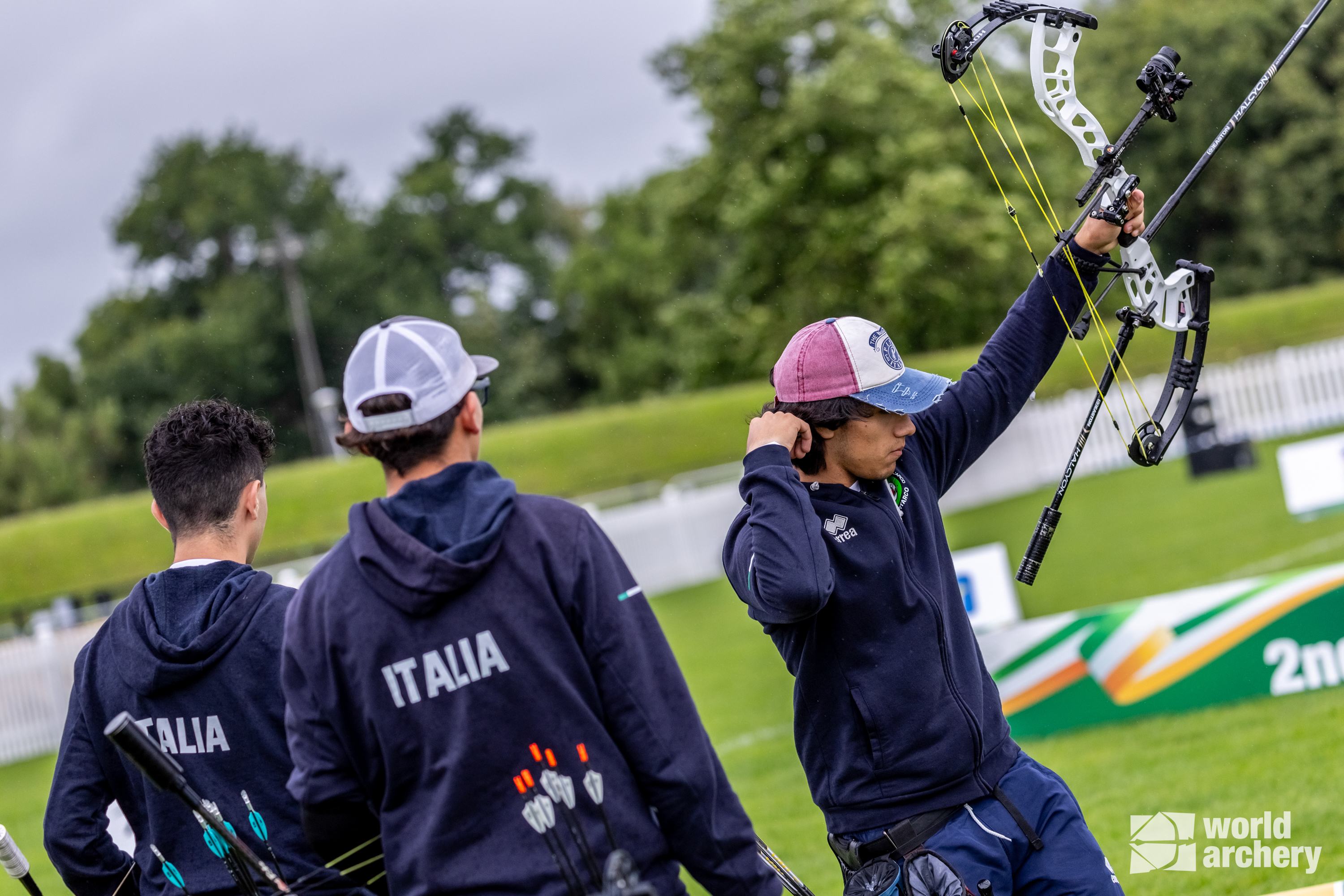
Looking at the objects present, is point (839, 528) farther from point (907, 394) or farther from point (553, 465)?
point (553, 465)

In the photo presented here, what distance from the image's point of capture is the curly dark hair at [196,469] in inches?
117

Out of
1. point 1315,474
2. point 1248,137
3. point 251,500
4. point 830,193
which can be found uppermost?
point 830,193

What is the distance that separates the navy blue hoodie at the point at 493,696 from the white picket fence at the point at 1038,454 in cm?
1421

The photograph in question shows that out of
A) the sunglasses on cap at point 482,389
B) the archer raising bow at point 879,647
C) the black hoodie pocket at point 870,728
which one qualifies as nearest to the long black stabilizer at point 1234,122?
the archer raising bow at point 879,647

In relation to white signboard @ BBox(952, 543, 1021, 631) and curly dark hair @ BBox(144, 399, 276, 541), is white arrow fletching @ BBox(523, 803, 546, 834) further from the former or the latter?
white signboard @ BBox(952, 543, 1021, 631)

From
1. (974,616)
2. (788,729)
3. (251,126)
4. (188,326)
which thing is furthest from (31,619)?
(251,126)

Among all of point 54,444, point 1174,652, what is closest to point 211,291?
point 54,444

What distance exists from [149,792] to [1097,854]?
2123 millimetres

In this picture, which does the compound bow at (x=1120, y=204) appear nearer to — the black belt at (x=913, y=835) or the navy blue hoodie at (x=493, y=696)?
the black belt at (x=913, y=835)

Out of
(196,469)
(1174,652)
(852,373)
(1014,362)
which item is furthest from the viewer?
(1174,652)

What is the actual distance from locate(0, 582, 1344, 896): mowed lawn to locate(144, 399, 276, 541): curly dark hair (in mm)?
3747

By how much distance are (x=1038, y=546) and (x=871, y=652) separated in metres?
0.66

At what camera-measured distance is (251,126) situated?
5769 cm

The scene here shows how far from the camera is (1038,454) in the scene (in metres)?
21.7
